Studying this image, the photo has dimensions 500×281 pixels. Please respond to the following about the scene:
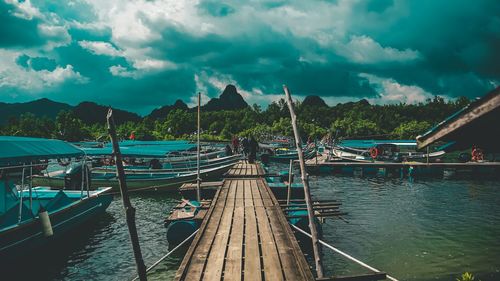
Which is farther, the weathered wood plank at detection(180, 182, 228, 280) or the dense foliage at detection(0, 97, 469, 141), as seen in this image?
the dense foliage at detection(0, 97, 469, 141)

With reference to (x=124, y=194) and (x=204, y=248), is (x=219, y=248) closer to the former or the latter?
(x=204, y=248)

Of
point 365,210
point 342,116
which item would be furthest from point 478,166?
point 342,116

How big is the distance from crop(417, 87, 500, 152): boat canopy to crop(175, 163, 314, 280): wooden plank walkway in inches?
147

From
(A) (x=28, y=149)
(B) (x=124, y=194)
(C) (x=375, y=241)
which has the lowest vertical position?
(C) (x=375, y=241)

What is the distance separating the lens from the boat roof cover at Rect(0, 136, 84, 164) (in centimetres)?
1169

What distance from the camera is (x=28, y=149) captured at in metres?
12.9

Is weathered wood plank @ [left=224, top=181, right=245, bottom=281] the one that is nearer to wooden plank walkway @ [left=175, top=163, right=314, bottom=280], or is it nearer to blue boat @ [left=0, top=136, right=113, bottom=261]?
wooden plank walkway @ [left=175, top=163, right=314, bottom=280]

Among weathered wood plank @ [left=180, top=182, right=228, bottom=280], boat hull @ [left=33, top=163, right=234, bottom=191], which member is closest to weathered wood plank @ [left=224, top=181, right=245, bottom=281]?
weathered wood plank @ [left=180, top=182, right=228, bottom=280]

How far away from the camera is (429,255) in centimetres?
1349

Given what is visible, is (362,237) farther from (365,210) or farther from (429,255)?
(365,210)

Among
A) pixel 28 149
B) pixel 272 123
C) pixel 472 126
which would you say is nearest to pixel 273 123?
pixel 272 123

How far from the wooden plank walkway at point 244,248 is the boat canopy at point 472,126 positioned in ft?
12.3

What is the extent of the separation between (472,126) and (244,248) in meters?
6.11

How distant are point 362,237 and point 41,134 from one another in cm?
12378
